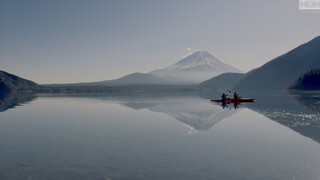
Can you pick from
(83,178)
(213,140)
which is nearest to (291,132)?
(213,140)

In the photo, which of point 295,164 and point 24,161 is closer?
point 295,164

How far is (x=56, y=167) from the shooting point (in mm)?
23203

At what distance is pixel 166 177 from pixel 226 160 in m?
6.71

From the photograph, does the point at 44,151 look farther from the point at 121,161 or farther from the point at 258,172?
the point at 258,172

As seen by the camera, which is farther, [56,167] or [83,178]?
[56,167]

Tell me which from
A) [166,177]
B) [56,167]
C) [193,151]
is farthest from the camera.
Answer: [193,151]

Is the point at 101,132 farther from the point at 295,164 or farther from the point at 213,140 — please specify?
the point at 295,164

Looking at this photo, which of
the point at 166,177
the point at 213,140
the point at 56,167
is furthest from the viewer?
the point at 213,140

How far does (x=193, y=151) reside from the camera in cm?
2855

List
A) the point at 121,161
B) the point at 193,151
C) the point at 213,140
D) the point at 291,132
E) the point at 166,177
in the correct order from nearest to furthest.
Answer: the point at 166,177 < the point at 121,161 < the point at 193,151 < the point at 213,140 < the point at 291,132

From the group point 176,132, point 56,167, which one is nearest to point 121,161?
point 56,167

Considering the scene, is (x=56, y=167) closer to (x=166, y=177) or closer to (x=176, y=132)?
(x=166, y=177)

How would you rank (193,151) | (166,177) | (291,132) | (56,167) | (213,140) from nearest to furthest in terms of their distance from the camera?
1. (166,177)
2. (56,167)
3. (193,151)
4. (213,140)
5. (291,132)

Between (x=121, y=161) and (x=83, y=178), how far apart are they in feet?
16.0
